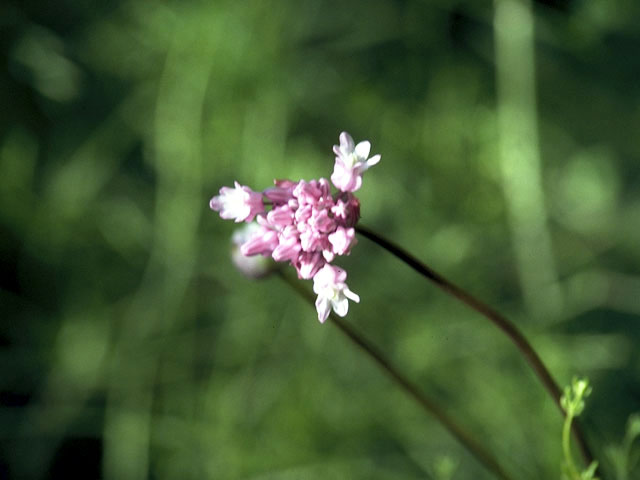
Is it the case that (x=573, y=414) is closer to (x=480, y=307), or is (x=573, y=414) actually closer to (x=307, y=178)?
(x=480, y=307)

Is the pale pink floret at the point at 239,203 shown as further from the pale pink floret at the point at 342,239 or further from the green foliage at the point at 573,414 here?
the green foliage at the point at 573,414

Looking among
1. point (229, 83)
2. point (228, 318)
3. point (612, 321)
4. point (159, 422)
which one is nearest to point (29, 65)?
point (229, 83)

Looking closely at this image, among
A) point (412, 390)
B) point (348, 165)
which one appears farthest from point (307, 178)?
point (348, 165)

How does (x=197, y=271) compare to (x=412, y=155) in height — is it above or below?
below

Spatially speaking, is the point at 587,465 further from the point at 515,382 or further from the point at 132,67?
the point at 132,67

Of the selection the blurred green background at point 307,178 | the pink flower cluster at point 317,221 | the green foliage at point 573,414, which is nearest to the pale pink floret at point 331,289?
the pink flower cluster at point 317,221
